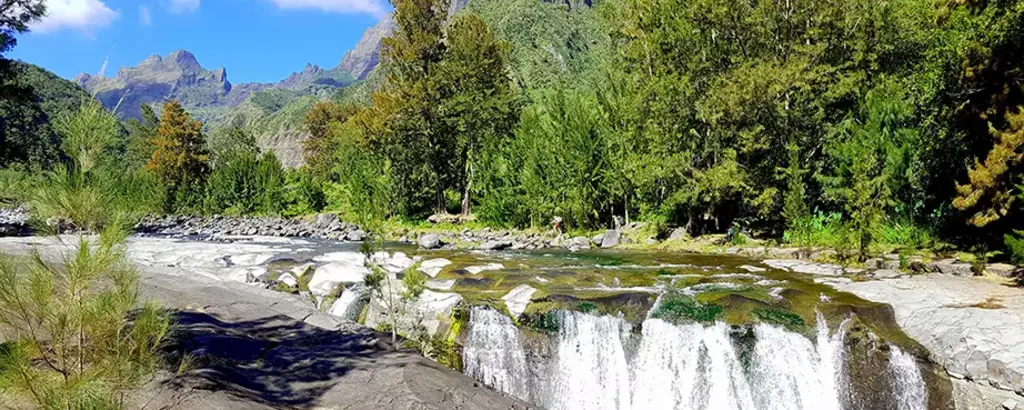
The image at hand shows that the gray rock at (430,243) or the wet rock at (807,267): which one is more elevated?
the gray rock at (430,243)

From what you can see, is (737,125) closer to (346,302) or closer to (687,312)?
(687,312)

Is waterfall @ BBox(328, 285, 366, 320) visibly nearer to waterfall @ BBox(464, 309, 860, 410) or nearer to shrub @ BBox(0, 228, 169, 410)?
waterfall @ BBox(464, 309, 860, 410)

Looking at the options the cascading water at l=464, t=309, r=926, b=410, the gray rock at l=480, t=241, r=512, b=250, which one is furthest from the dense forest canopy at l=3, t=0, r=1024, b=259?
the cascading water at l=464, t=309, r=926, b=410

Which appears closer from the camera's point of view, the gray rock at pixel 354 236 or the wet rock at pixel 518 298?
the wet rock at pixel 518 298

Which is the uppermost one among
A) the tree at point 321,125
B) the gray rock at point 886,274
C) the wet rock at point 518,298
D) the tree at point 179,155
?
the tree at point 321,125

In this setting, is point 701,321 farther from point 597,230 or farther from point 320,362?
point 597,230

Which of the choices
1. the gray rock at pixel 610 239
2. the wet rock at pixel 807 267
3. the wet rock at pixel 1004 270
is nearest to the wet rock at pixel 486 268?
the gray rock at pixel 610 239

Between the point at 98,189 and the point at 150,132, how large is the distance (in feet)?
206

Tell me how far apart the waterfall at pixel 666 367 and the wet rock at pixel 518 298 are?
502 millimetres

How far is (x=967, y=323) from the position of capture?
7383 millimetres

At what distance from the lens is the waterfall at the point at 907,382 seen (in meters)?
7.15

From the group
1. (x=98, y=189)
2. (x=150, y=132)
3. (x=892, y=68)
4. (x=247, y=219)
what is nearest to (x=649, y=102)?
(x=892, y=68)

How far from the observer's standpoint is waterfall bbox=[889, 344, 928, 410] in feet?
23.5

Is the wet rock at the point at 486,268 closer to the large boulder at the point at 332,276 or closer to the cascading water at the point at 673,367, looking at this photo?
the large boulder at the point at 332,276
